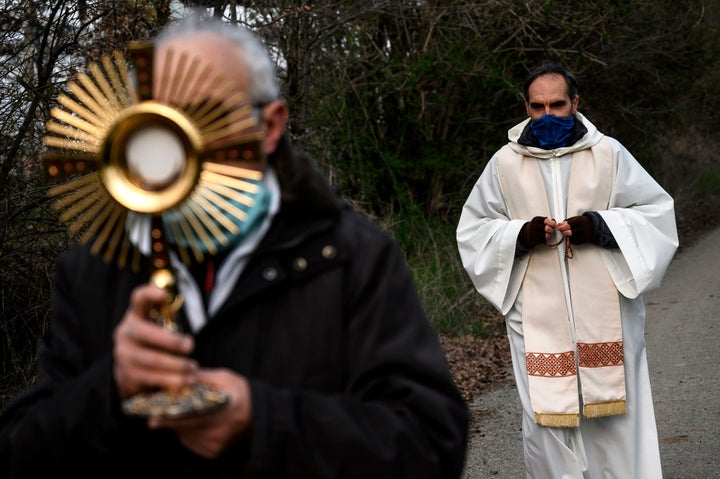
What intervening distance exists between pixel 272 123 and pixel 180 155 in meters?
0.28

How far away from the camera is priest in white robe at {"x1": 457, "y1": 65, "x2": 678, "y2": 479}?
5.01m

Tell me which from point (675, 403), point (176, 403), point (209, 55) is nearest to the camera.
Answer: point (176, 403)

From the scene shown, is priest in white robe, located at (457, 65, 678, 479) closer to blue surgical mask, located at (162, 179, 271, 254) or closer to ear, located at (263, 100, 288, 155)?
ear, located at (263, 100, 288, 155)

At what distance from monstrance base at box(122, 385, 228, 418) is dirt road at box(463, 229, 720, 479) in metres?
4.59

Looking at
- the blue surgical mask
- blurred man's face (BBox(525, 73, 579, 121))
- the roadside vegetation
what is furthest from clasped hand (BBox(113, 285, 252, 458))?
the roadside vegetation

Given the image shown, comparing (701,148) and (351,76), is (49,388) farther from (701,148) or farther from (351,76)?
(701,148)

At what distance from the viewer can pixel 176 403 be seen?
1.45 metres

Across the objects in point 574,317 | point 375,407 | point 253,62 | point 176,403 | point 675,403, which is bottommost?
point 675,403

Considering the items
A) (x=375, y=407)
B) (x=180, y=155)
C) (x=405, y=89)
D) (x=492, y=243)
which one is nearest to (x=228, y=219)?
(x=180, y=155)

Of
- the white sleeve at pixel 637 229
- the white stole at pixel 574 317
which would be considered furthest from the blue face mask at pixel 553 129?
the white sleeve at pixel 637 229

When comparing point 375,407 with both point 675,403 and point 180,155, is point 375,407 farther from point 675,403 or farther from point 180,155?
point 675,403

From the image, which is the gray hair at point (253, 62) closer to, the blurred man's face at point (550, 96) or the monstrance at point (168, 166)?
the monstrance at point (168, 166)

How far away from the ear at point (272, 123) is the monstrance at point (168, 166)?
0.08 metres

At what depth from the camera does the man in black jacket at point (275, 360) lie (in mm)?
1680
